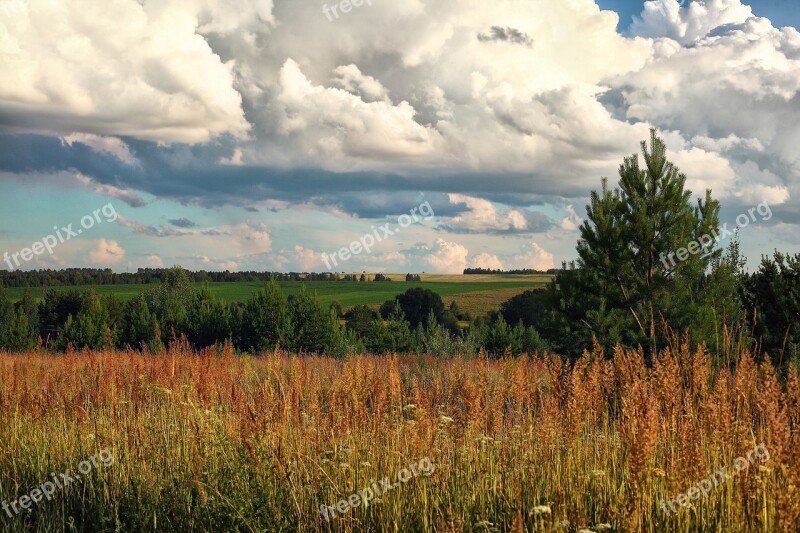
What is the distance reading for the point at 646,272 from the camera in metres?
13.2

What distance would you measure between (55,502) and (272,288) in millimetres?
20774

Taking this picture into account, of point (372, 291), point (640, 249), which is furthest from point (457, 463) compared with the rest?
point (372, 291)

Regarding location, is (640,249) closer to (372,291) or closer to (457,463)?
(457,463)

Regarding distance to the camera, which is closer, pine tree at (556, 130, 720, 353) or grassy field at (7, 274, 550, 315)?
pine tree at (556, 130, 720, 353)

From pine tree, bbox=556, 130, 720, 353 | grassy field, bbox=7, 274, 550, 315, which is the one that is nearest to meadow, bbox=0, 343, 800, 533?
pine tree, bbox=556, 130, 720, 353

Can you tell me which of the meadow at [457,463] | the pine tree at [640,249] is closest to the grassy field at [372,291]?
the pine tree at [640,249]

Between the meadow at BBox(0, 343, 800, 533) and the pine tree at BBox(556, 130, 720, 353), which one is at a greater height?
the pine tree at BBox(556, 130, 720, 353)

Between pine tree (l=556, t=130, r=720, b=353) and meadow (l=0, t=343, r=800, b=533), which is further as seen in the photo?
pine tree (l=556, t=130, r=720, b=353)

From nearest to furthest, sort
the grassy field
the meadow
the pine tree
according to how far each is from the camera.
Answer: the meadow, the pine tree, the grassy field

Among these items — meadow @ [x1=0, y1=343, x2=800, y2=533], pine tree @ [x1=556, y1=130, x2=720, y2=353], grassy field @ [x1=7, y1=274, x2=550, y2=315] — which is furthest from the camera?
→ grassy field @ [x1=7, y1=274, x2=550, y2=315]

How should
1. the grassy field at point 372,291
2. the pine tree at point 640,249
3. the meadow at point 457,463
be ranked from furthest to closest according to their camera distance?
the grassy field at point 372,291 → the pine tree at point 640,249 → the meadow at point 457,463

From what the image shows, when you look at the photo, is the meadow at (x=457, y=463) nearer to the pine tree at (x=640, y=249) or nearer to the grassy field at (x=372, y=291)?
the pine tree at (x=640, y=249)

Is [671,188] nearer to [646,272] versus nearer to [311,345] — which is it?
[646,272]

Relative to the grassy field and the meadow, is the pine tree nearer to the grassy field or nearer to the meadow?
the meadow
